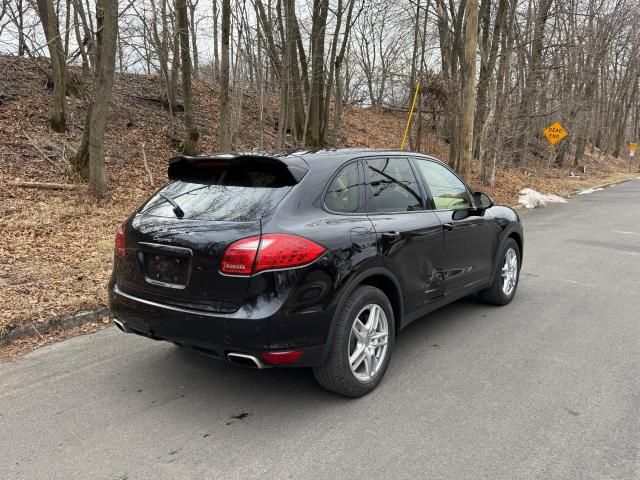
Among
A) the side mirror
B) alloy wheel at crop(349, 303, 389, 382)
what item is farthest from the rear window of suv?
the side mirror

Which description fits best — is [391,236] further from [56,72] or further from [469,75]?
[56,72]

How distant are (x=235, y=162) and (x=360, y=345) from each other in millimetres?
1536

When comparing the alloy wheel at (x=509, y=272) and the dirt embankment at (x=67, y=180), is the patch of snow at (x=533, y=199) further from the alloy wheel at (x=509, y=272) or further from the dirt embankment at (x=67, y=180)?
the alloy wheel at (x=509, y=272)

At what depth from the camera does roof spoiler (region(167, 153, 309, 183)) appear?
3.36 metres

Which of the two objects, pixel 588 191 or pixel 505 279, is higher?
pixel 588 191

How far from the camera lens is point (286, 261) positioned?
9.83ft

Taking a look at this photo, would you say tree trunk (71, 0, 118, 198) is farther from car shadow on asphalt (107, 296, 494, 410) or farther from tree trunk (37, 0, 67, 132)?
car shadow on asphalt (107, 296, 494, 410)

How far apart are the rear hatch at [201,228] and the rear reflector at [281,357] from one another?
343 mm

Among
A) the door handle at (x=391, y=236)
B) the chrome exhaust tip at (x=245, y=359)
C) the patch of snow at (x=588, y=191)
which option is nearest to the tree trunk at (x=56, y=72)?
the door handle at (x=391, y=236)

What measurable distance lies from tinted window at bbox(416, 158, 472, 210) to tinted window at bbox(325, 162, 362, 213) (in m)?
0.98

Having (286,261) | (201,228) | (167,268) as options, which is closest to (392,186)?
(286,261)

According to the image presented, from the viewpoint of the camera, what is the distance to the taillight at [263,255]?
9.76 ft

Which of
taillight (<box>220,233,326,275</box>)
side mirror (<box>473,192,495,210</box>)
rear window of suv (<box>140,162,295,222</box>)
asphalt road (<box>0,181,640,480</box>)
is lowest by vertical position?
asphalt road (<box>0,181,640,480</box>)

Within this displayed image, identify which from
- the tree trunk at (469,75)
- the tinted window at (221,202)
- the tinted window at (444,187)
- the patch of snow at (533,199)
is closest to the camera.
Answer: the tinted window at (221,202)
